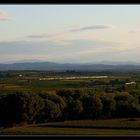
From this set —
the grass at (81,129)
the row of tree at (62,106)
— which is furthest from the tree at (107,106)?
the grass at (81,129)

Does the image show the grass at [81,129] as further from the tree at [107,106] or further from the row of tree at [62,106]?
the tree at [107,106]

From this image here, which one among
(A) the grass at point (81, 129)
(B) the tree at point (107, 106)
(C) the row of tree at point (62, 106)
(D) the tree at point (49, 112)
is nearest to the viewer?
(A) the grass at point (81, 129)

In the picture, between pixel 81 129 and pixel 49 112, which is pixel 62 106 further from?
pixel 81 129

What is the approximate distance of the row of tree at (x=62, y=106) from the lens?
22203 mm

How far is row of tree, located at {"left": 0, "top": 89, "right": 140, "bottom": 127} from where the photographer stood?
22.2 meters

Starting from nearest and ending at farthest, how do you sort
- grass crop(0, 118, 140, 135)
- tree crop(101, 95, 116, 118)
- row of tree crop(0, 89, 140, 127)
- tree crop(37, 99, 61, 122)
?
1. grass crop(0, 118, 140, 135)
2. row of tree crop(0, 89, 140, 127)
3. tree crop(37, 99, 61, 122)
4. tree crop(101, 95, 116, 118)

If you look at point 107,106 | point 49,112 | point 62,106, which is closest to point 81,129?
point 49,112

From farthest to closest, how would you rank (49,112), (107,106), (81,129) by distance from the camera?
(107,106) < (49,112) < (81,129)

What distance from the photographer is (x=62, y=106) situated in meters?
24.3

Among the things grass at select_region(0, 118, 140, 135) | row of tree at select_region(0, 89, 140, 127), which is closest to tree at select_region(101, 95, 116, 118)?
row of tree at select_region(0, 89, 140, 127)

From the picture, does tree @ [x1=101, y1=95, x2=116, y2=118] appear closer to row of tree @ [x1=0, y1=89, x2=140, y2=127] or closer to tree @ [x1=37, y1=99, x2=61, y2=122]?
row of tree @ [x1=0, y1=89, x2=140, y2=127]

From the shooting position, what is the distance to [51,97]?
1009 inches
